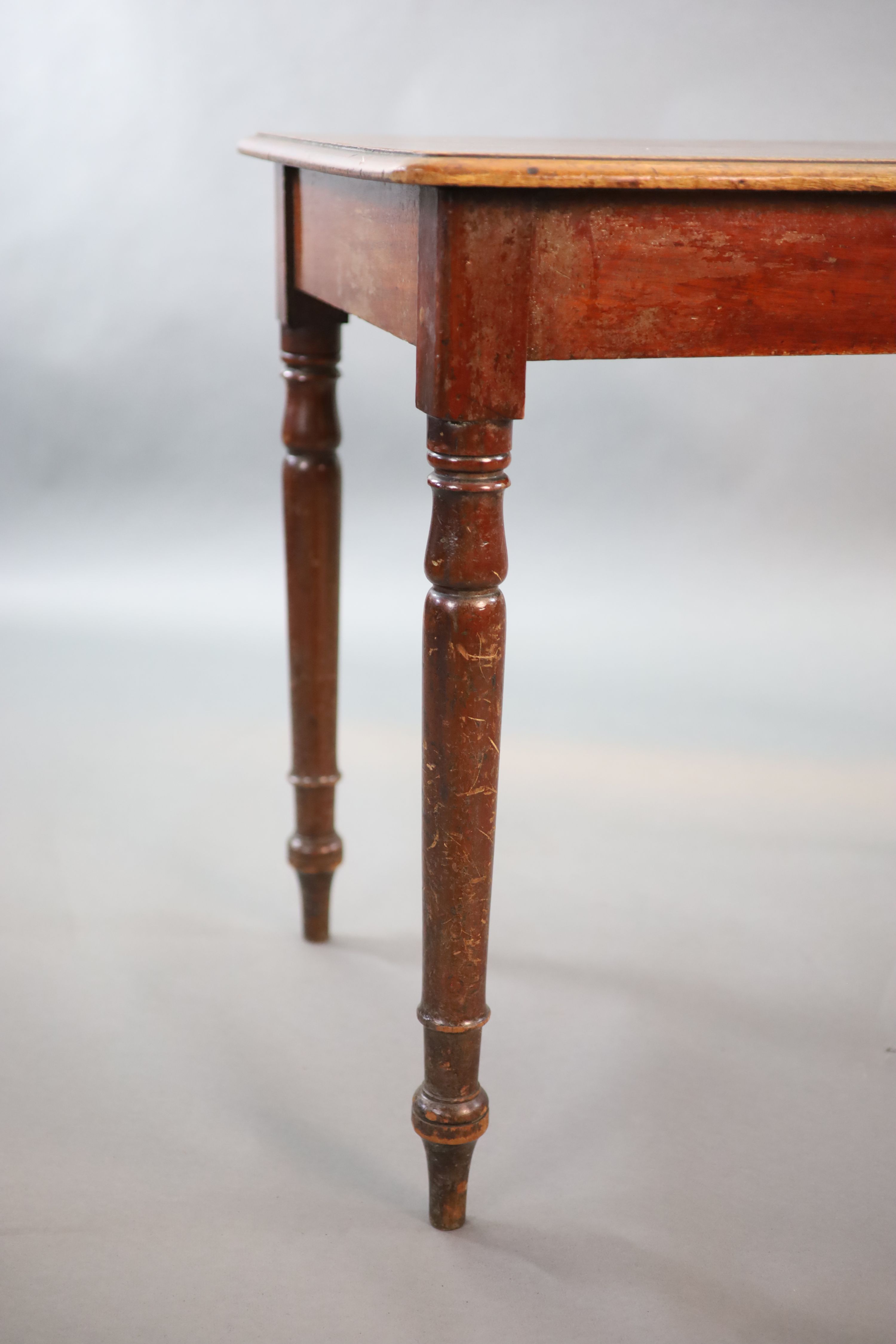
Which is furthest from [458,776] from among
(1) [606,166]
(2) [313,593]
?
(2) [313,593]

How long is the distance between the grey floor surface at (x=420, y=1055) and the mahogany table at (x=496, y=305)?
5.3 inches

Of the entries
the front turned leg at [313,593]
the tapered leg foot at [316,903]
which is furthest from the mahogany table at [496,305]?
the tapered leg foot at [316,903]

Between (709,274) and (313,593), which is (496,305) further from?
(313,593)

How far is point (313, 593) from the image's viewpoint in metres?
1.76

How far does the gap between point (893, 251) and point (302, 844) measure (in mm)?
1006

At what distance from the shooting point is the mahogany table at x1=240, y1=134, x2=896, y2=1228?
42.6 inches

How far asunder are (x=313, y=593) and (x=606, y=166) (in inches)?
30.8

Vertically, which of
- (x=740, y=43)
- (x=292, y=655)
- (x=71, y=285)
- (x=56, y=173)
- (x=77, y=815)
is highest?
(x=740, y=43)

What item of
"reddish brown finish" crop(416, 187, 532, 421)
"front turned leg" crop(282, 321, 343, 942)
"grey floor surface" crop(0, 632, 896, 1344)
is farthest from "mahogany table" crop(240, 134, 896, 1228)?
"front turned leg" crop(282, 321, 343, 942)

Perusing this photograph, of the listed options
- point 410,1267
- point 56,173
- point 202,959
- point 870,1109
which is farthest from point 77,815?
point 56,173

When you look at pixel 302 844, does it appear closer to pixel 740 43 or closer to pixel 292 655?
pixel 292 655

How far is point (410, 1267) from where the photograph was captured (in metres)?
1.29

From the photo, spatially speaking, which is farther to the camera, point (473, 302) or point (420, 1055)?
point (420, 1055)

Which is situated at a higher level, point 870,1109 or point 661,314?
point 661,314
